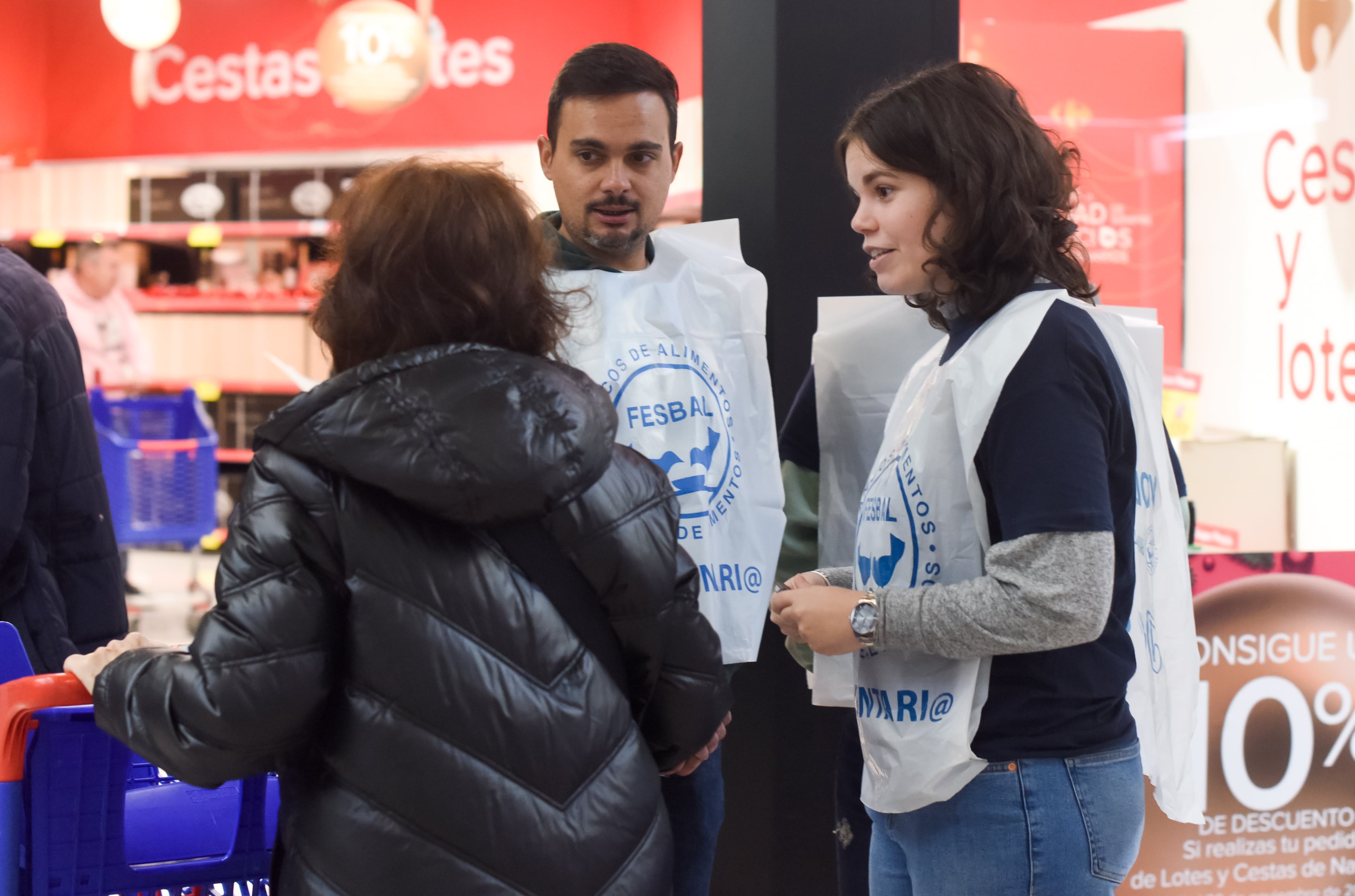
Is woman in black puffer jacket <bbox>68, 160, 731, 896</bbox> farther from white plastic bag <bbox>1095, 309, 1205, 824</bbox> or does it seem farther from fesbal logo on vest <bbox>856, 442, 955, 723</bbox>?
white plastic bag <bbox>1095, 309, 1205, 824</bbox>

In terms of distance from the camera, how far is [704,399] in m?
1.65

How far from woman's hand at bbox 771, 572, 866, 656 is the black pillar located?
28.8 inches

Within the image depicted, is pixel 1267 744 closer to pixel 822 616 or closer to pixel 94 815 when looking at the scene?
pixel 822 616

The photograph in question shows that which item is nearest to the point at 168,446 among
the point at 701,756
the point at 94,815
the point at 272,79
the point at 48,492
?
the point at 272,79

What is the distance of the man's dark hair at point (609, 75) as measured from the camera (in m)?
1.67

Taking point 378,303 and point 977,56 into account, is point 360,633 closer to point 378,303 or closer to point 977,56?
point 378,303

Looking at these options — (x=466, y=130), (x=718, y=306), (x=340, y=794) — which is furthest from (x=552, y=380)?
(x=466, y=130)

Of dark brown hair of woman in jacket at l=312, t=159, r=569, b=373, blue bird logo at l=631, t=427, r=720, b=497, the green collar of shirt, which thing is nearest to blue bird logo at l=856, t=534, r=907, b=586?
blue bird logo at l=631, t=427, r=720, b=497

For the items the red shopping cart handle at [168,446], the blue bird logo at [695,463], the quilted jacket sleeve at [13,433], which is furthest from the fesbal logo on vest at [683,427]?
the red shopping cart handle at [168,446]

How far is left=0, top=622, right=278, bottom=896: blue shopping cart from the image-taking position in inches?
46.3

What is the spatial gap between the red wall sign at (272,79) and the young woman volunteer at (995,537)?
445 cm

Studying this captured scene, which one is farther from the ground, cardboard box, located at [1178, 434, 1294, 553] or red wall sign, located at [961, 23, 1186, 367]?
red wall sign, located at [961, 23, 1186, 367]

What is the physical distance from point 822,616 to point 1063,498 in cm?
29

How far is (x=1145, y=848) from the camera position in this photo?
2.50 metres
